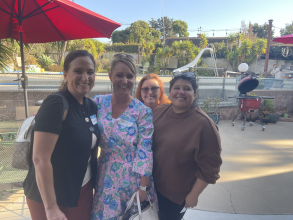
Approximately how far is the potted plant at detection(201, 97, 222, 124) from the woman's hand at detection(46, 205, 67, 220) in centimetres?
603

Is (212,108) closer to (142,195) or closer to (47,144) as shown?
(142,195)

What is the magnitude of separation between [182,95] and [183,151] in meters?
0.43

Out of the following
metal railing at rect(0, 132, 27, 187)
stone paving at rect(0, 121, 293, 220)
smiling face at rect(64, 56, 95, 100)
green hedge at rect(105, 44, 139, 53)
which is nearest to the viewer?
smiling face at rect(64, 56, 95, 100)

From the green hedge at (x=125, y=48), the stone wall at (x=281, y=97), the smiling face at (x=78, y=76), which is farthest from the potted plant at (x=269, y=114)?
the green hedge at (x=125, y=48)

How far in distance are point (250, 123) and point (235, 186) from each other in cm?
426

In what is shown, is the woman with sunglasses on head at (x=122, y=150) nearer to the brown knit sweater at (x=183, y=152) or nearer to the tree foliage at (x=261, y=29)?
the brown knit sweater at (x=183, y=152)

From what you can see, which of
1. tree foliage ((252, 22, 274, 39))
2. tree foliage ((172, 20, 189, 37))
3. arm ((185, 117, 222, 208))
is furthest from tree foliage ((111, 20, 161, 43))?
arm ((185, 117, 222, 208))

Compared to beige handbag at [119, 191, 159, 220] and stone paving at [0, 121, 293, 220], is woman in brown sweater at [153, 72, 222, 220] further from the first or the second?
stone paving at [0, 121, 293, 220]

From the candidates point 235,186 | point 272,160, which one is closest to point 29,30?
point 235,186

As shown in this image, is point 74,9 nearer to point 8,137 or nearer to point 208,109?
point 8,137

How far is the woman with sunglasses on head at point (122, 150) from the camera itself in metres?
1.42

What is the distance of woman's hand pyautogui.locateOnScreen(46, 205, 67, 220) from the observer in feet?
3.78

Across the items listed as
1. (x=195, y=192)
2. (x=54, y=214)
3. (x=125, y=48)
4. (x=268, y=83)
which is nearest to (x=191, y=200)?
(x=195, y=192)

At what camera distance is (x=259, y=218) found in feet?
7.97
